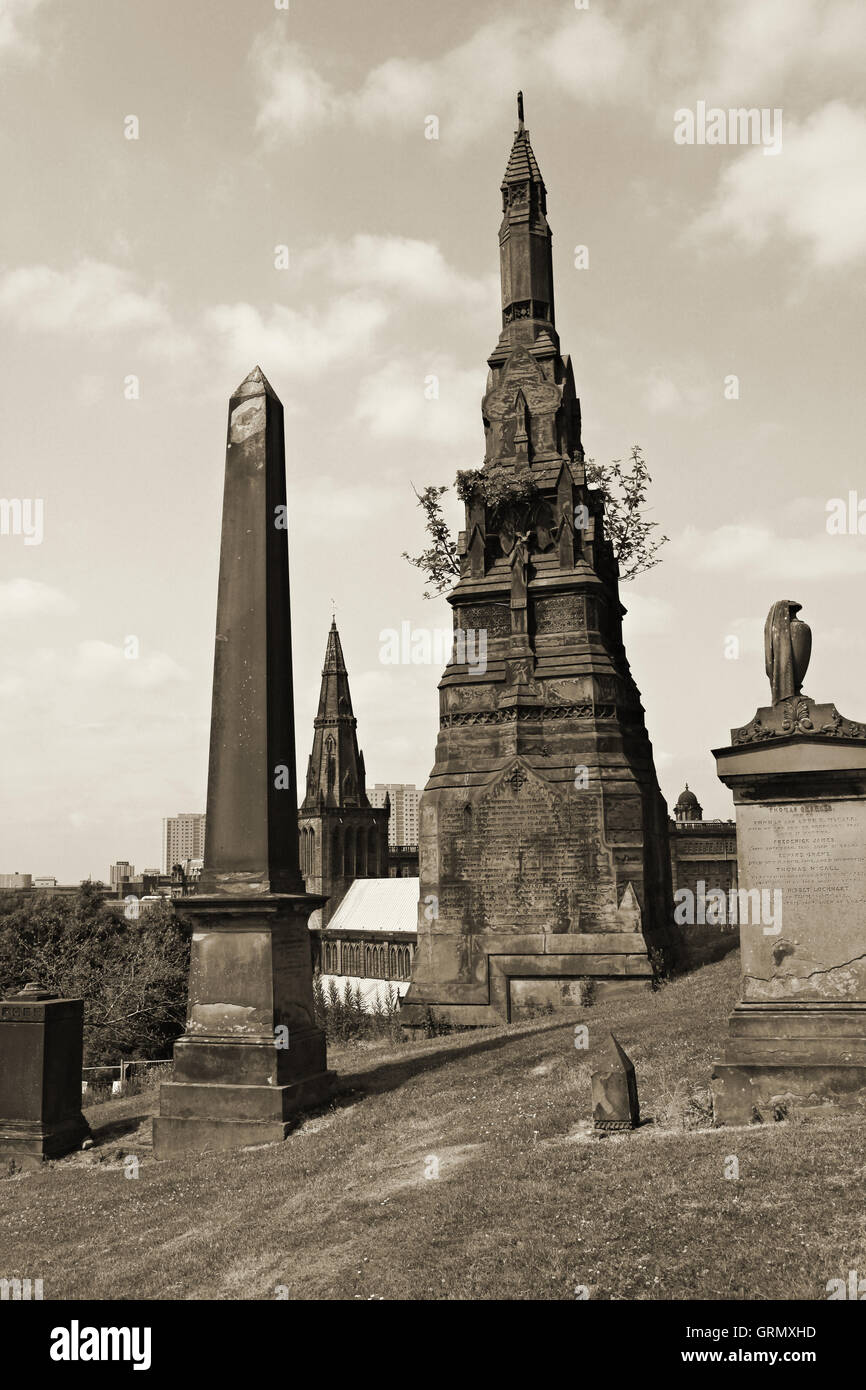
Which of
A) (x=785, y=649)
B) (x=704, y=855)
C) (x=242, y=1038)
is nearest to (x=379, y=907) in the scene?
(x=704, y=855)


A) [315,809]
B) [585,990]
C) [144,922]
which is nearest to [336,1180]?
[585,990]

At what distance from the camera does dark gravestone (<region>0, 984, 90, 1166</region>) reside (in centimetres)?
1056

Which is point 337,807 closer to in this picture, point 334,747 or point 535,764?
point 334,747

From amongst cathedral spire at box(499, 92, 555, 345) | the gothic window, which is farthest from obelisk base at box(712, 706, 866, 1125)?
the gothic window

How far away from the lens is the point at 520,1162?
7.46m

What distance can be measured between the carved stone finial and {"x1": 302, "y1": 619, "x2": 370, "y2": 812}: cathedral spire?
72104 millimetres

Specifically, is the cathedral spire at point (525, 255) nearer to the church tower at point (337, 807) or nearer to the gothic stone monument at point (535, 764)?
the gothic stone monument at point (535, 764)

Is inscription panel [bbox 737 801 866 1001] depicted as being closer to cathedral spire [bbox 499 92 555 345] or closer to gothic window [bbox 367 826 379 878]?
cathedral spire [bbox 499 92 555 345]

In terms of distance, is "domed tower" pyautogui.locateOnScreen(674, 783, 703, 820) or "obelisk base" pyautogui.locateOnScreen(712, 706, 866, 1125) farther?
"domed tower" pyautogui.locateOnScreen(674, 783, 703, 820)

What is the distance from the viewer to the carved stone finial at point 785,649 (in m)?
9.42

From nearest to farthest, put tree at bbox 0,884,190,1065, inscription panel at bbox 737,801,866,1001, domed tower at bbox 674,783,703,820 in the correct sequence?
inscription panel at bbox 737,801,866,1001
tree at bbox 0,884,190,1065
domed tower at bbox 674,783,703,820

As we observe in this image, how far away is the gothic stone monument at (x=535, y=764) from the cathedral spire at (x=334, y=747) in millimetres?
59259

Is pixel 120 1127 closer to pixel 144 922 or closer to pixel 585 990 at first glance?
pixel 585 990
